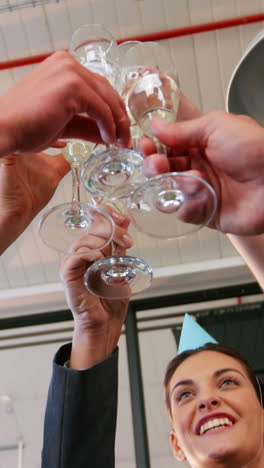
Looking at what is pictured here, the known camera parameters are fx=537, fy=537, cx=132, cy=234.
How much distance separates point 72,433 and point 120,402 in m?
2.15

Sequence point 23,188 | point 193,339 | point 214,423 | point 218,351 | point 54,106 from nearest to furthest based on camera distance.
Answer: point 54,106, point 23,188, point 214,423, point 218,351, point 193,339

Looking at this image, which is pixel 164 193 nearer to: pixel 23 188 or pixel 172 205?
pixel 172 205

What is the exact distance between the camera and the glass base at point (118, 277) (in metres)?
0.86

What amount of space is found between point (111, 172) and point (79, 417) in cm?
62

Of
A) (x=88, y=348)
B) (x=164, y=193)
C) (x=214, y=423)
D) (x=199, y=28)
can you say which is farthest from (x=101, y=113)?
(x=199, y=28)

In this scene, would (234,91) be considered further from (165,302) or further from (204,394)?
(165,302)

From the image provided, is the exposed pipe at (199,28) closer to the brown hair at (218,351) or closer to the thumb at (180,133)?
the brown hair at (218,351)

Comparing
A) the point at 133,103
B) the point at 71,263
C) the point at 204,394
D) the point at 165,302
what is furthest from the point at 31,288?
the point at 133,103

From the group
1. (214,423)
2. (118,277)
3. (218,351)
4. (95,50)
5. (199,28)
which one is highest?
(199,28)

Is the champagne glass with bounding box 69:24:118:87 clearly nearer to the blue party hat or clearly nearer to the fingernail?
the fingernail

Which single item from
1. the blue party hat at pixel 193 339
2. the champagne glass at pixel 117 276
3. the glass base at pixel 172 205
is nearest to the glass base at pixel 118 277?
the champagne glass at pixel 117 276

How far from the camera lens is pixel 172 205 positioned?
2.36ft

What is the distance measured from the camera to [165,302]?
3.08 metres

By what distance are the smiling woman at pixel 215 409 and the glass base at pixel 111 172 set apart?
29.4 inches
